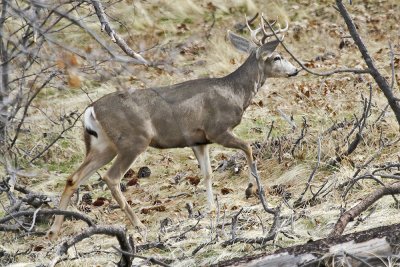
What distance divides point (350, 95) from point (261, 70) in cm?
191

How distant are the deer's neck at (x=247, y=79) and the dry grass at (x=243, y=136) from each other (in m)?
0.65

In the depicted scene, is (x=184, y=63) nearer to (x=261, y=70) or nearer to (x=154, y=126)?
(x=261, y=70)

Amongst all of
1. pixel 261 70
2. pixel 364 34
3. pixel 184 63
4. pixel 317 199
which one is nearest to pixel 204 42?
pixel 184 63

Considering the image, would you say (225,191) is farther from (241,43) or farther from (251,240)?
(251,240)

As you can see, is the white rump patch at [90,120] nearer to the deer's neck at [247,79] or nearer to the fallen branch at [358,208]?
the deer's neck at [247,79]

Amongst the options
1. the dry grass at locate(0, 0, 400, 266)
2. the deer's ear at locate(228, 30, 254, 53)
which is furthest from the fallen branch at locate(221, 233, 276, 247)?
the deer's ear at locate(228, 30, 254, 53)

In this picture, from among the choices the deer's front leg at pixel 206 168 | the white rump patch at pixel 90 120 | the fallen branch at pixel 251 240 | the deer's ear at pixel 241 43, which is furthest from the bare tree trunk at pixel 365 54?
the deer's ear at pixel 241 43

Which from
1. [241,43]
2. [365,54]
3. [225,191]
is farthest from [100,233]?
[241,43]

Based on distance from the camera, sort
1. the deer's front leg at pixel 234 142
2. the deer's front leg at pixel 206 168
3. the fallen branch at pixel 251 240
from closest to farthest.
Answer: the fallen branch at pixel 251 240 → the deer's front leg at pixel 206 168 → the deer's front leg at pixel 234 142

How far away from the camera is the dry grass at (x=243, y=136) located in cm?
782

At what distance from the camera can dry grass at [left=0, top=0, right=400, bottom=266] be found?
782 centimetres

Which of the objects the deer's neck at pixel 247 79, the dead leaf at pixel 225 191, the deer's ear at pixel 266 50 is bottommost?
the dead leaf at pixel 225 191

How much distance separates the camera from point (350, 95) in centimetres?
1264

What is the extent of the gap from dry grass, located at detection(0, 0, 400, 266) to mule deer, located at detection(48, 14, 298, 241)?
342 mm
